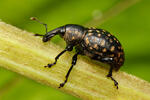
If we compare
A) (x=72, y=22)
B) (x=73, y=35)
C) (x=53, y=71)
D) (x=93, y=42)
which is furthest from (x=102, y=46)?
(x=53, y=71)

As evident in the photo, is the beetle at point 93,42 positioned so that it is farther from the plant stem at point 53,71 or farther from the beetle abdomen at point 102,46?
the plant stem at point 53,71

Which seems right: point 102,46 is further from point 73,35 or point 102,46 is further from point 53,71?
point 53,71

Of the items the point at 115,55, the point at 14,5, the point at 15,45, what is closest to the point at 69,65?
the point at 15,45

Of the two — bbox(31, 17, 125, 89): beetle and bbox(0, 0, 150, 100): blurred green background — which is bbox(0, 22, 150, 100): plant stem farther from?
bbox(0, 0, 150, 100): blurred green background

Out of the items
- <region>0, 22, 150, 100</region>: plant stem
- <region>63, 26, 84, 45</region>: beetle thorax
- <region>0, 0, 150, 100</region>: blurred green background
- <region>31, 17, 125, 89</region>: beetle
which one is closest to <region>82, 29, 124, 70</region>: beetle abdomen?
<region>31, 17, 125, 89</region>: beetle

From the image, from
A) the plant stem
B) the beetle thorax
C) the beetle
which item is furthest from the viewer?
the beetle thorax

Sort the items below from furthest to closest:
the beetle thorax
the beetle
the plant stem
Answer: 1. the beetle thorax
2. the beetle
3. the plant stem

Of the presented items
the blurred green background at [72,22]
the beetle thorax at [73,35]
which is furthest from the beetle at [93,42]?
the blurred green background at [72,22]
